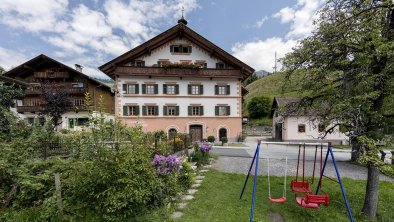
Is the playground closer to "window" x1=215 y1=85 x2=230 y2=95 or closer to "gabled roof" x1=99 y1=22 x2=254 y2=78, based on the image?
"window" x1=215 y1=85 x2=230 y2=95

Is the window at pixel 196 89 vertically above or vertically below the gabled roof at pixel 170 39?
below

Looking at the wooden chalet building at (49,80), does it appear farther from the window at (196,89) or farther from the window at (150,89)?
the window at (196,89)

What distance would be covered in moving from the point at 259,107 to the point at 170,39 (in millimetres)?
29778

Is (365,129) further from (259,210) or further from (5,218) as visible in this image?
(5,218)

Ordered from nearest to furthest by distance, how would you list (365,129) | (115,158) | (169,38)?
(115,158)
(365,129)
(169,38)

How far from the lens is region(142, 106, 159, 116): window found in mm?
27078

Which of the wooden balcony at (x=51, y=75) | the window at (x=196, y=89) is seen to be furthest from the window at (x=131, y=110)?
the wooden balcony at (x=51, y=75)

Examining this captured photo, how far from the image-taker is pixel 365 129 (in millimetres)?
5961

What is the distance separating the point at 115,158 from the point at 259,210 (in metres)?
4.17

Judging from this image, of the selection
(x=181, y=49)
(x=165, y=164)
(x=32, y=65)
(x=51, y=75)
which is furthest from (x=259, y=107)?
(x=165, y=164)

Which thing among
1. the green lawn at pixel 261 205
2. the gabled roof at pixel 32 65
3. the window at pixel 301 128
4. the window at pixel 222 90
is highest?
the gabled roof at pixel 32 65

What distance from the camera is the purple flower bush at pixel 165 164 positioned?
270 inches

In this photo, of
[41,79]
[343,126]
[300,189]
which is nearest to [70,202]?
[300,189]

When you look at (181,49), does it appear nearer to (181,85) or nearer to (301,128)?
(181,85)
